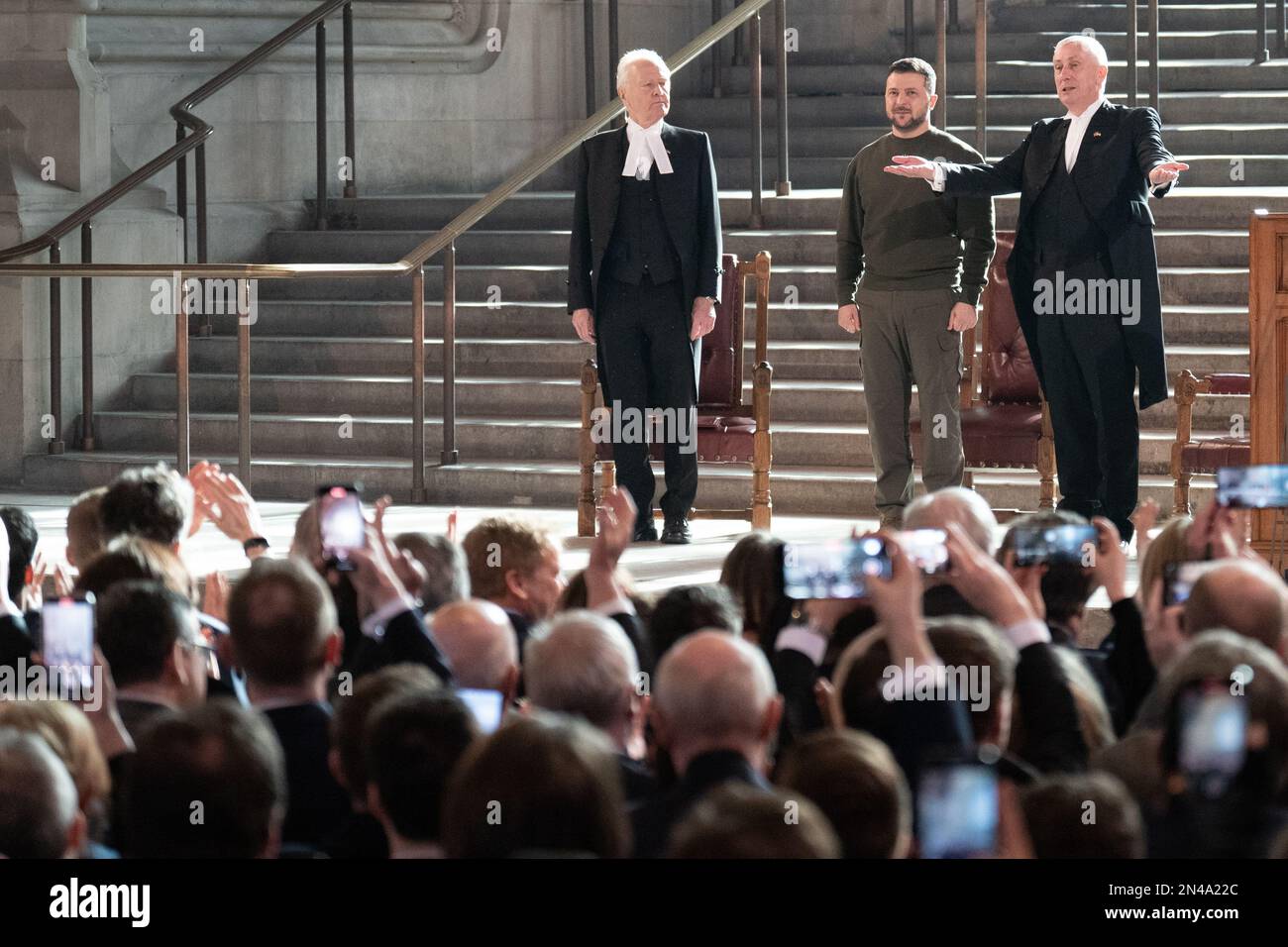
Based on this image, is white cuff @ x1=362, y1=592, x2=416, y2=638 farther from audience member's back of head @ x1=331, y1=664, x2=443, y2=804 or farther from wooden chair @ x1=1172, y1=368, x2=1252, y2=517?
wooden chair @ x1=1172, y1=368, x2=1252, y2=517

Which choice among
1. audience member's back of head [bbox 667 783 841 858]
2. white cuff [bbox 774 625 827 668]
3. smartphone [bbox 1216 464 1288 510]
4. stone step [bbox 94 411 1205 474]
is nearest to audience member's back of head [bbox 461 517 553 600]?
white cuff [bbox 774 625 827 668]

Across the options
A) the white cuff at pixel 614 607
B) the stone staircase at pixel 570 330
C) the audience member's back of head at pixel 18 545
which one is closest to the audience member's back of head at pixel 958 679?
the white cuff at pixel 614 607

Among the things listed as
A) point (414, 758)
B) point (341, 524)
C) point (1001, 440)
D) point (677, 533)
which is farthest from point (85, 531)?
point (1001, 440)

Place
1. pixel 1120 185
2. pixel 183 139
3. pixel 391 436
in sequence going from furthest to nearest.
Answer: pixel 183 139
pixel 391 436
pixel 1120 185

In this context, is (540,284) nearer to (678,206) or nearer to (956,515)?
(678,206)

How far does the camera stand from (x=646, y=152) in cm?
646

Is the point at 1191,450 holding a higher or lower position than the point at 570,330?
lower

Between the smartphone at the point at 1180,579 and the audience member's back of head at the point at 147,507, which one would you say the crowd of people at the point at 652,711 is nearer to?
the smartphone at the point at 1180,579

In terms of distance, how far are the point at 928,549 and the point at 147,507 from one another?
1.64 meters

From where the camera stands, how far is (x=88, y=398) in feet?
27.7

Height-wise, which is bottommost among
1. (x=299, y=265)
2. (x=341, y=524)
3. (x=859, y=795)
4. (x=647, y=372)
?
(x=859, y=795)

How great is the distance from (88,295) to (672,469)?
301 cm

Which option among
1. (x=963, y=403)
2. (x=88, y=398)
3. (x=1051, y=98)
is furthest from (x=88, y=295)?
(x=1051, y=98)

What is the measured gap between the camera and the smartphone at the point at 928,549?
321 centimetres
